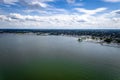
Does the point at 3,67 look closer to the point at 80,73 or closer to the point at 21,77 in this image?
the point at 21,77

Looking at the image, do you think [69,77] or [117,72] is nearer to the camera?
[69,77]

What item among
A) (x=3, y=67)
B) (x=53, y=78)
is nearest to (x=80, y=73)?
(x=53, y=78)

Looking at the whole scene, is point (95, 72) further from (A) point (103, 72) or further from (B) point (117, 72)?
(B) point (117, 72)

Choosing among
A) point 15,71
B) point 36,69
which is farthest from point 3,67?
point 36,69

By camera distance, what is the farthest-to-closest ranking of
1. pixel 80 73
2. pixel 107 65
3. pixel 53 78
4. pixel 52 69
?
pixel 107 65, pixel 52 69, pixel 80 73, pixel 53 78

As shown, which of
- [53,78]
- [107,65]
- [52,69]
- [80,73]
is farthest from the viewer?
[107,65]

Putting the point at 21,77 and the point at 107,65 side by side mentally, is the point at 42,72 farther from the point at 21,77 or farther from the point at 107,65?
the point at 107,65

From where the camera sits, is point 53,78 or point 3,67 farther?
point 3,67
